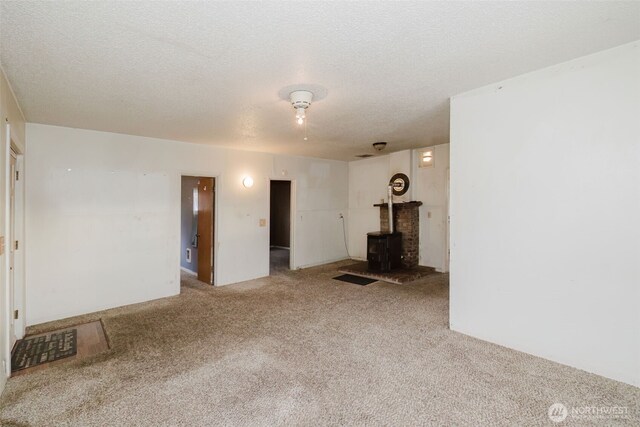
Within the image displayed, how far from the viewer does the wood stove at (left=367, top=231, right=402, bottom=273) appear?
587cm

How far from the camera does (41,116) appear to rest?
348 centimetres

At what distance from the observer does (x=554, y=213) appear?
2.54m

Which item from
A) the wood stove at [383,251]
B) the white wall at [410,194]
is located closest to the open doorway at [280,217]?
the white wall at [410,194]

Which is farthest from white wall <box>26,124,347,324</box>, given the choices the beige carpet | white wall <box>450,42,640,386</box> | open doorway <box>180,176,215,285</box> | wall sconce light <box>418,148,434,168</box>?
white wall <box>450,42,640,386</box>

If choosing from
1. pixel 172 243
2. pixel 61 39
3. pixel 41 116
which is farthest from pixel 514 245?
pixel 41 116

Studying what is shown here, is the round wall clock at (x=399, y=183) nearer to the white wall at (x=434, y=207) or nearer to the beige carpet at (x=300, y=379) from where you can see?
the white wall at (x=434, y=207)

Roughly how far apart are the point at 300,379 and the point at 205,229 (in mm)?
3848

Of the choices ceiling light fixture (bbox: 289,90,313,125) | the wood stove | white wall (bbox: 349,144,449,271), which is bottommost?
the wood stove

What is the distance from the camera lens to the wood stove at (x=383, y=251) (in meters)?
5.87

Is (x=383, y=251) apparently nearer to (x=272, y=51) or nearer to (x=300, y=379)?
(x=300, y=379)

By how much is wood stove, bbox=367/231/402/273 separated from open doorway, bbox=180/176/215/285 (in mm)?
3017

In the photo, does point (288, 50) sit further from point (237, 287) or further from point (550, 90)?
point (237, 287)

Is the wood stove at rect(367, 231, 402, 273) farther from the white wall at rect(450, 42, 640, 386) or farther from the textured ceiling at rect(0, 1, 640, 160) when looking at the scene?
the textured ceiling at rect(0, 1, 640, 160)

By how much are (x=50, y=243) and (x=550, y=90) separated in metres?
5.69
